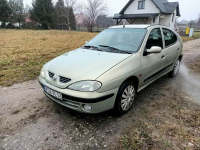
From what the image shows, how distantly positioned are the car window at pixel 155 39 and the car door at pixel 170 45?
0.79 ft

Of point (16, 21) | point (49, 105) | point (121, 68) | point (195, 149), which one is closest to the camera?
point (195, 149)

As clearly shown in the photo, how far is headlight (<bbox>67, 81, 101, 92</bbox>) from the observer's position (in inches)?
85.0

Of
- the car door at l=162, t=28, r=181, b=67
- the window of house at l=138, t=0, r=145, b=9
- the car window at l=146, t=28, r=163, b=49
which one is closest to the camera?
the car window at l=146, t=28, r=163, b=49

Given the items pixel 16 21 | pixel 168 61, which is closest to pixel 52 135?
pixel 168 61

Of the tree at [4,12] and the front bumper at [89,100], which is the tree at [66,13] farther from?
the front bumper at [89,100]

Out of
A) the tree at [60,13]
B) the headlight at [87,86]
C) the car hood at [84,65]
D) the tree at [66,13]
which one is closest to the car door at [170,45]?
the car hood at [84,65]

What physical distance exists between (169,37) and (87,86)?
9.59ft

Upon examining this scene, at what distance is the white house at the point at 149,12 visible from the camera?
965 inches

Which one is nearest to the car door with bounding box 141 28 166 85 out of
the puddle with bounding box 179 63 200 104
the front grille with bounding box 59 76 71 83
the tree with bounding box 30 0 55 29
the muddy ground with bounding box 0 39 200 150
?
the muddy ground with bounding box 0 39 200 150

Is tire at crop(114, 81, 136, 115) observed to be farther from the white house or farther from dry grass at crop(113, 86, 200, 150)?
the white house

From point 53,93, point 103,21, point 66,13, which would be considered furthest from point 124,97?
point 103,21

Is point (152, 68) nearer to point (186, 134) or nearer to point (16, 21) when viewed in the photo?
point (186, 134)

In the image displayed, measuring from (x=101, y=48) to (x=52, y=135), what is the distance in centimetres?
190

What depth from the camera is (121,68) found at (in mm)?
2445
